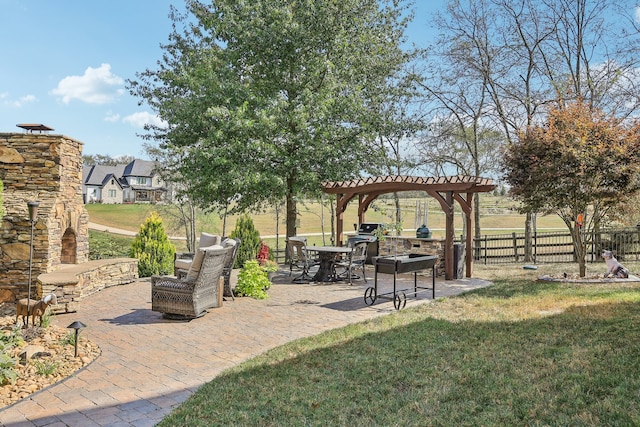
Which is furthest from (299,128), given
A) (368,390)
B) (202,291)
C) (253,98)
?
(368,390)

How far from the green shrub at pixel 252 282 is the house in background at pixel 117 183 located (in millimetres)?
41926

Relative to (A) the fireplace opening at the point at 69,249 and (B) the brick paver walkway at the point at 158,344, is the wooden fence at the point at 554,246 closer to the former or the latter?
(B) the brick paver walkway at the point at 158,344

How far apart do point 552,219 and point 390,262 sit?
44192 millimetres

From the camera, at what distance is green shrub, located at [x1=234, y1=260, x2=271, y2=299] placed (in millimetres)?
7570

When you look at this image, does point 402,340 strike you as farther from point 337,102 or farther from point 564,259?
point 564,259

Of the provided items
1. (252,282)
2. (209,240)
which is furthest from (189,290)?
(209,240)

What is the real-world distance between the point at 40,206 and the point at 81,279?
56.3 inches

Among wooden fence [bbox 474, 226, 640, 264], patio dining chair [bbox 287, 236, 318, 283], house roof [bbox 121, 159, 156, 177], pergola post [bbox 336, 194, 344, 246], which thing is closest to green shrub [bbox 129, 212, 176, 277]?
patio dining chair [bbox 287, 236, 318, 283]

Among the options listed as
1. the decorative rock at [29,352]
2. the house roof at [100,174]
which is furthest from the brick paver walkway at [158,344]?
the house roof at [100,174]

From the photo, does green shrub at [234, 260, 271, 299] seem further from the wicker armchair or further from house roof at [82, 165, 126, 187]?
house roof at [82, 165, 126, 187]

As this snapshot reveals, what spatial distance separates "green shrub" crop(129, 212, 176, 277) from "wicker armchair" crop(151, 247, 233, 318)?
428 cm

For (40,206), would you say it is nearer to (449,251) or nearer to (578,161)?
(449,251)

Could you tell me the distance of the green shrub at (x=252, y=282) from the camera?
757 cm

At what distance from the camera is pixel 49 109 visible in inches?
482
